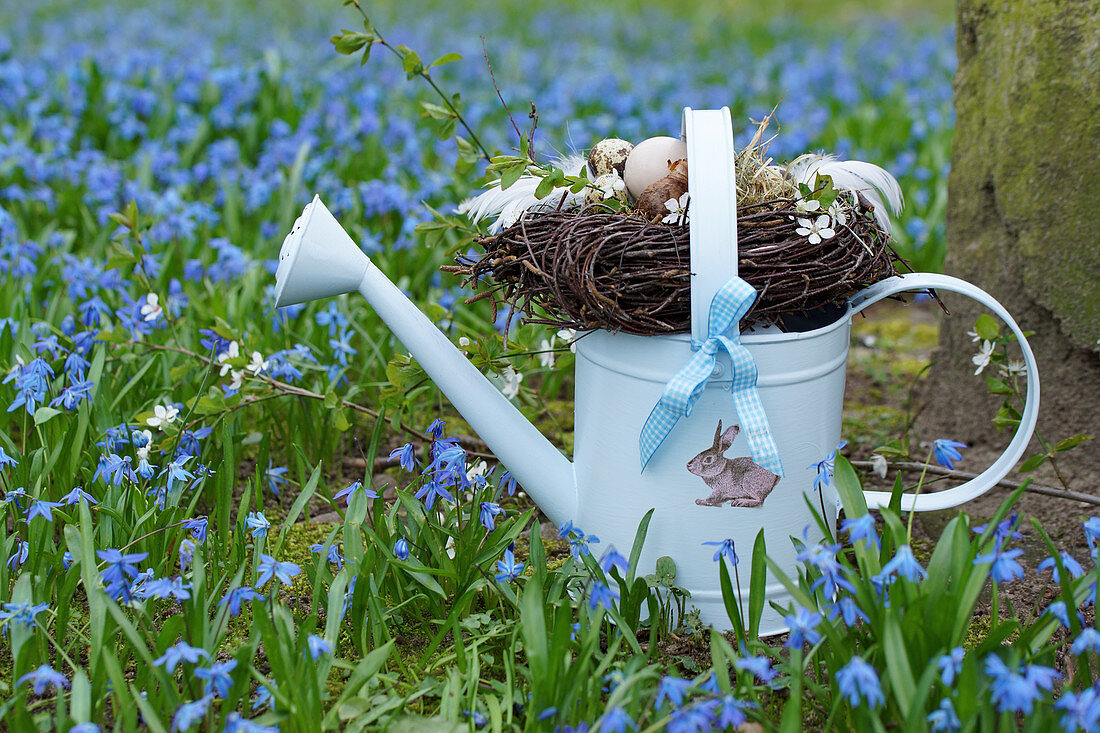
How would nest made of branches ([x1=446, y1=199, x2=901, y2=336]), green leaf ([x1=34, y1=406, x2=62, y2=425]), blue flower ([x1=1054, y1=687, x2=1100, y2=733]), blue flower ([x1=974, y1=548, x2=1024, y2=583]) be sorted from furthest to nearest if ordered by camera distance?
1. green leaf ([x1=34, y1=406, x2=62, y2=425])
2. nest made of branches ([x1=446, y1=199, x2=901, y2=336])
3. blue flower ([x1=974, y1=548, x2=1024, y2=583])
4. blue flower ([x1=1054, y1=687, x2=1100, y2=733])

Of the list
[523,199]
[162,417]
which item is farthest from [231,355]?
[523,199]

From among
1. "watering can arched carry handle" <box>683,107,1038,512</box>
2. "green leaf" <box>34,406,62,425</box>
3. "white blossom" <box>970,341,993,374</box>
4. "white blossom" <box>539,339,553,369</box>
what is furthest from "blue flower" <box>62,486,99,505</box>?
"white blossom" <box>970,341,993,374</box>

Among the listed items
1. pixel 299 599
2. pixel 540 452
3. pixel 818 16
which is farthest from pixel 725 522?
Result: pixel 818 16

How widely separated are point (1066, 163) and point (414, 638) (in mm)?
1501

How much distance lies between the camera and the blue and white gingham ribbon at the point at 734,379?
1.26 metres

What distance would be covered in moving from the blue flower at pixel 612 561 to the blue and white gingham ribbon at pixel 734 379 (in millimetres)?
187

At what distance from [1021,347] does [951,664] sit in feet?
1.78

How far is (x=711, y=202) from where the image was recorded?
1.25m

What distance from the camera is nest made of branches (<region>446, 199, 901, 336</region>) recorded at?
1.31 metres

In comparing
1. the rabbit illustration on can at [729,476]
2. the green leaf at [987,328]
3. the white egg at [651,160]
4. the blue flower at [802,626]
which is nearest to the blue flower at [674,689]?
the blue flower at [802,626]

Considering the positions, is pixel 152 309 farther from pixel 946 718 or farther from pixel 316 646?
pixel 946 718

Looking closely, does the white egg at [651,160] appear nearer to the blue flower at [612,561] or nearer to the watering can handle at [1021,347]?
the watering can handle at [1021,347]

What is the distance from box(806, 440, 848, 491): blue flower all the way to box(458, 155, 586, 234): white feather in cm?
54

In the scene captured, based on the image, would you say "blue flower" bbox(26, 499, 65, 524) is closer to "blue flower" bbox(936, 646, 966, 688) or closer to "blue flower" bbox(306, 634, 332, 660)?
"blue flower" bbox(306, 634, 332, 660)
